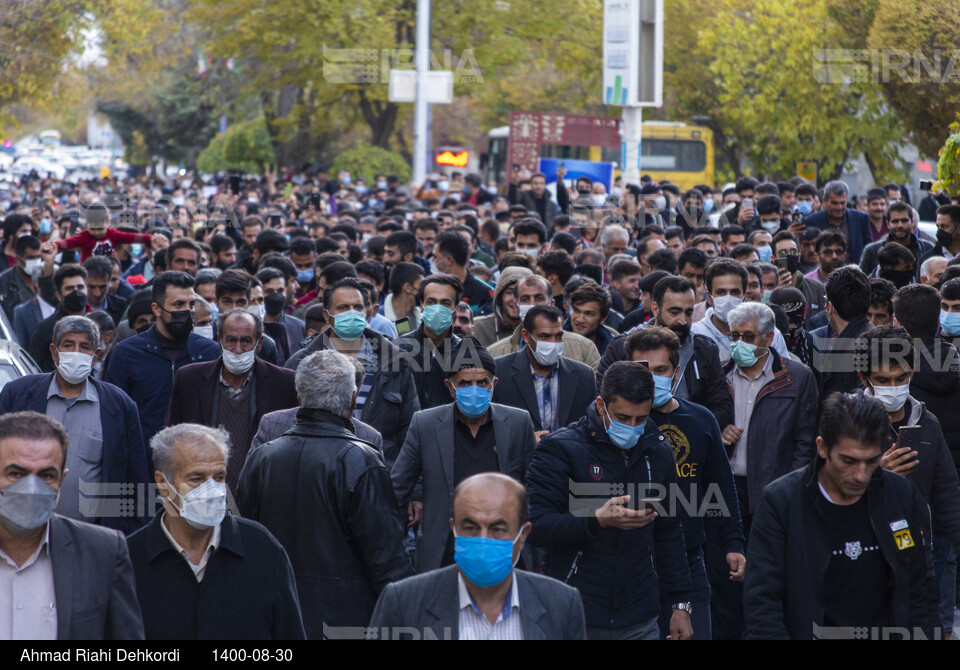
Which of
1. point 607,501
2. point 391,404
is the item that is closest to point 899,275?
point 391,404

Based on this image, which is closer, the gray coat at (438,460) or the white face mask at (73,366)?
the gray coat at (438,460)

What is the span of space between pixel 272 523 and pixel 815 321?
5.46 metres

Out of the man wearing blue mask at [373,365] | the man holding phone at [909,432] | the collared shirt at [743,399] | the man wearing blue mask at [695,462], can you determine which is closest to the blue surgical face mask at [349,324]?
the man wearing blue mask at [373,365]

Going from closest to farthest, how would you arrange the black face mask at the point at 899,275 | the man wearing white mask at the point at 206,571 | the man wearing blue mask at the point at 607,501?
the man wearing white mask at the point at 206,571, the man wearing blue mask at the point at 607,501, the black face mask at the point at 899,275

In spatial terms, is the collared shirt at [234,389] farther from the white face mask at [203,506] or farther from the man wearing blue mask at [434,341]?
the white face mask at [203,506]

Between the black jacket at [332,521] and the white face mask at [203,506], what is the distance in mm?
1120

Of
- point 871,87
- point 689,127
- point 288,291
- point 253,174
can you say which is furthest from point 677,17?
point 288,291

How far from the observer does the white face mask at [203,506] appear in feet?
15.4

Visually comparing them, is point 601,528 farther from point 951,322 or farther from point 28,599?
point 951,322

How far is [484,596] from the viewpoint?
4348 millimetres

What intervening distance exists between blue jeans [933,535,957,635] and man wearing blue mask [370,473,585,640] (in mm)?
3551

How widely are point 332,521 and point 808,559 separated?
1971mm

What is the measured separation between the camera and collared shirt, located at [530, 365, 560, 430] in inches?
303

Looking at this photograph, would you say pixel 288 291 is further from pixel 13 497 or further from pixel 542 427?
pixel 13 497
